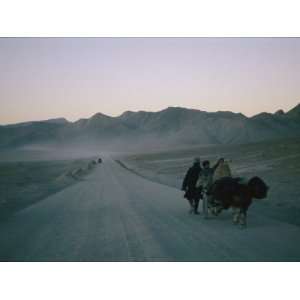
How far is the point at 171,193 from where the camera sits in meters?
20.8

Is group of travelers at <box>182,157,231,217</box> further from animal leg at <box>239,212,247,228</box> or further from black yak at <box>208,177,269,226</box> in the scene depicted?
animal leg at <box>239,212,247,228</box>

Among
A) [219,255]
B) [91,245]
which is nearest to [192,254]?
[219,255]

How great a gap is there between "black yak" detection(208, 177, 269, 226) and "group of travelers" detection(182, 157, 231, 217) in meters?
0.67

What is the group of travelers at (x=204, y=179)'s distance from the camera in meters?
13.0

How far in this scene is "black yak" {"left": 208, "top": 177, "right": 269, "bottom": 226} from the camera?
37.6ft

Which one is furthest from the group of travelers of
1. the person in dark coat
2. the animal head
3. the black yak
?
the animal head

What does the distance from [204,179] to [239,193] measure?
6.69ft

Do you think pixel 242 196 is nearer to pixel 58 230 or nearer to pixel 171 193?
pixel 58 230

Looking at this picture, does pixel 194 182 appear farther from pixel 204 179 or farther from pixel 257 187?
pixel 257 187

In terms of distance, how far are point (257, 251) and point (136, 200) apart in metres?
9.56

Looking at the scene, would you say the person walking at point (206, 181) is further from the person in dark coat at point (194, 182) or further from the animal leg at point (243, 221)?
the animal leg at point (243, 221)

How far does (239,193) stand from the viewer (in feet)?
38.0

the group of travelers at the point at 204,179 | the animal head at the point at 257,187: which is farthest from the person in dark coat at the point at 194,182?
the animal head at the point at 257,187

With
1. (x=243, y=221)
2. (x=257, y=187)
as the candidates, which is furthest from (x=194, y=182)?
A: (x=257, y=187)
